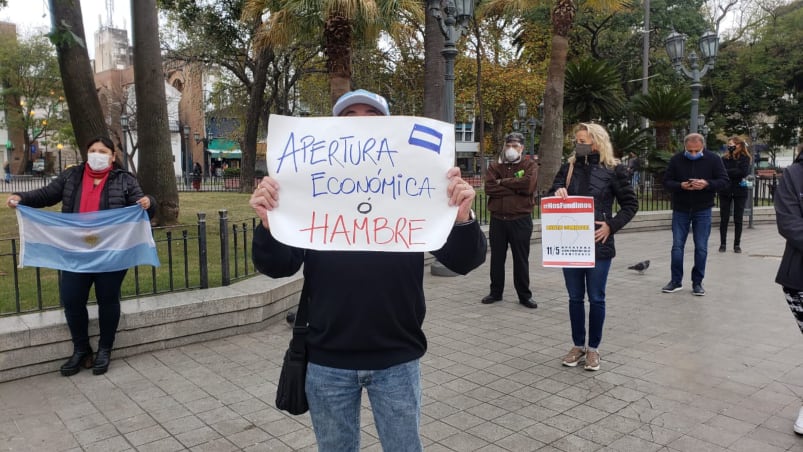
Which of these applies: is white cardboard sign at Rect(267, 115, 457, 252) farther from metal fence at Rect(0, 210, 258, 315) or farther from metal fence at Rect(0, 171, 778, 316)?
metal fence at Rect(0, 171, 778, 316)

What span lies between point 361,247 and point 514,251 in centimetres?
548

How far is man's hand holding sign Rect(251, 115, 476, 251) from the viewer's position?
7.63 feet

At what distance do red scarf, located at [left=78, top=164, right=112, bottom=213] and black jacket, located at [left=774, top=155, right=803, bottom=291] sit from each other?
16.6 ft

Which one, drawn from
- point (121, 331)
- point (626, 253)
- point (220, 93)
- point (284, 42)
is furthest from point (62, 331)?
point (220, 93)

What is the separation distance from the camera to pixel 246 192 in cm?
2477

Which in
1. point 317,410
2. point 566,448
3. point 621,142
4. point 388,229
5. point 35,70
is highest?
point 35,70

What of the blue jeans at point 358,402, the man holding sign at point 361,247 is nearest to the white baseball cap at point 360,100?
the man holding sign at point 361,247

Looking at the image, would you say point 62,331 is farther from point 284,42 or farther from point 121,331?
point 284,42

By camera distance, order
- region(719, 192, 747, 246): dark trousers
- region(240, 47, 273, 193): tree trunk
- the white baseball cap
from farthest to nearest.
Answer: region(240, 47, 273, 193): tree trunk → region(719, 192, 747, 246): dark trousers → the white baseball cap

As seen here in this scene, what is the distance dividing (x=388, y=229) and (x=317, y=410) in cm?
74

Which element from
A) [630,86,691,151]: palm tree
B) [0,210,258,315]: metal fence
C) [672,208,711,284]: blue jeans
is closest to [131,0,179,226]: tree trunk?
[0,210,258,315]: metal fence

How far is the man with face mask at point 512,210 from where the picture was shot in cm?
729

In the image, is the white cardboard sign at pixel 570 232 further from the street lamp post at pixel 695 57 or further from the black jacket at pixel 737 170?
the street lamp post at pixel 695 57

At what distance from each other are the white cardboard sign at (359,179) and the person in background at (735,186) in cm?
1029
